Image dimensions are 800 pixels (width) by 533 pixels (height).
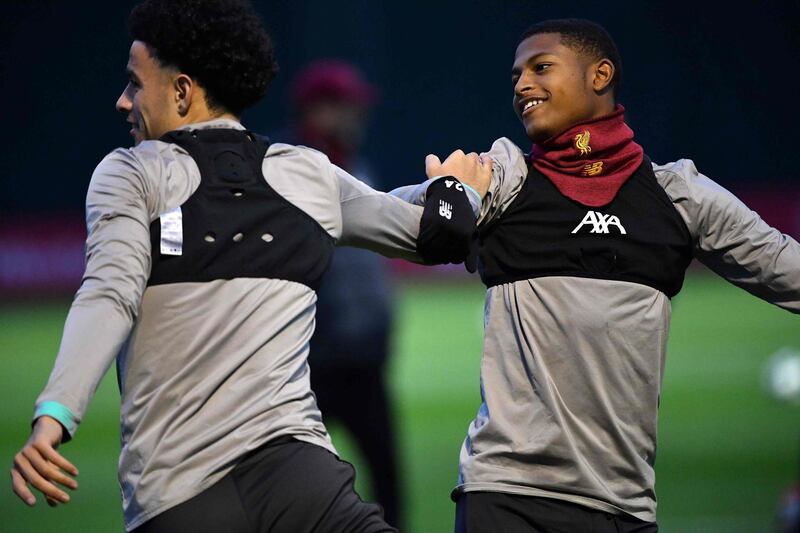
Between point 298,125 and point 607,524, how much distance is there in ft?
10.9

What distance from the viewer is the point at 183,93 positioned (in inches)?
123

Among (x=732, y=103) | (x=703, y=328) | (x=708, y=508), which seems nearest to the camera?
(x=708, y=508)

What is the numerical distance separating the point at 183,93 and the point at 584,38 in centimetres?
124

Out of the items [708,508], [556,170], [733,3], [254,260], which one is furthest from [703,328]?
[254,260]

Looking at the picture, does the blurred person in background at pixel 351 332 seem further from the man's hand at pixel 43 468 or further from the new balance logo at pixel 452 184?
the man's hand at pixel 43 468

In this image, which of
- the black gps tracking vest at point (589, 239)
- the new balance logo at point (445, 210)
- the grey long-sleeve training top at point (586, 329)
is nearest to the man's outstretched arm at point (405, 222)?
the new balance logo at point (445, 210)

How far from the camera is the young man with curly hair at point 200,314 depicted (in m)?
2.67

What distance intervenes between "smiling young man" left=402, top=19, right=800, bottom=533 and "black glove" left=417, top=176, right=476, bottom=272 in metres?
0.16

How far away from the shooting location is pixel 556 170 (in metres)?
3.61

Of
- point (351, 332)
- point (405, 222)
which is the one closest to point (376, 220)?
point (405, 222)

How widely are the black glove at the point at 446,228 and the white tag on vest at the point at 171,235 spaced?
690mm

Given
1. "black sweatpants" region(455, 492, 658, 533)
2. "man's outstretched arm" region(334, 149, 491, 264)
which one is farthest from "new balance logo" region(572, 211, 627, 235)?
"black sweatpants" region(455, 492, 658, 533)

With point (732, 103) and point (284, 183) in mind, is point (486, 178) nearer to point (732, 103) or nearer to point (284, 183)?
point (284, 183)

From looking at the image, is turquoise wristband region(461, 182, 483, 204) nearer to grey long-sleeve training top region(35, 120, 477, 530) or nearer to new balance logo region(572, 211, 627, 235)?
new balance logo region(572, 211, 627, 235)
